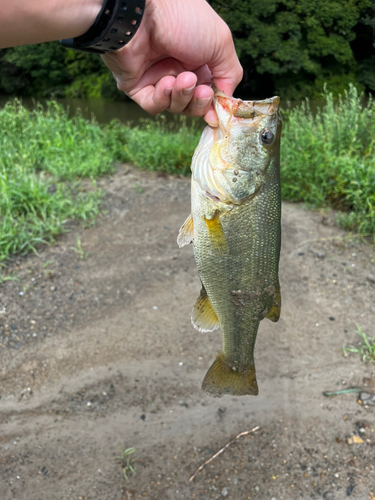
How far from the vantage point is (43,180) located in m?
5.42

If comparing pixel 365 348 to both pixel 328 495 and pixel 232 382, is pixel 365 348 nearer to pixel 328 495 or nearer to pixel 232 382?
pixel 328 495

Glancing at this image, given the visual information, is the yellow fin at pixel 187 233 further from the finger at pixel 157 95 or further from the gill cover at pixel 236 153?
the finger at pixel 157 95

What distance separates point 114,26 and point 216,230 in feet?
3.00

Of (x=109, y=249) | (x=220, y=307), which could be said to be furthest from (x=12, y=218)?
(x=220, y=307)

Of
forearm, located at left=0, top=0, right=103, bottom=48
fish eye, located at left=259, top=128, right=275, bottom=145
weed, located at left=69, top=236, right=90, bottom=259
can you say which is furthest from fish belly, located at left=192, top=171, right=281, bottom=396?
weed, located at left=69, top=236, right=90, bottom=259

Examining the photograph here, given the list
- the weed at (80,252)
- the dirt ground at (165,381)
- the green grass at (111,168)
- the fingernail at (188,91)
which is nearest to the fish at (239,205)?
the fingernail at (188,91)

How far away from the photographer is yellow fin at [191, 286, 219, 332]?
1.83 m

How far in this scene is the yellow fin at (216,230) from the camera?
1615 millimetres

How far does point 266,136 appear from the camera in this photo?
5.16 ft

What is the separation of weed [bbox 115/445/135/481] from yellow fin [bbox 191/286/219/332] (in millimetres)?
1391

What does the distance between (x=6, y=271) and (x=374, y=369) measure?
348 cm

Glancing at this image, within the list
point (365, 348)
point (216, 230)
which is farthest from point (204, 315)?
point (365, 348)

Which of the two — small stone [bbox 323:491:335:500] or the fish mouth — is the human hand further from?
small stone [bbox 323:491:335:500]

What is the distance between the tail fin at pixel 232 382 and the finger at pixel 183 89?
3.89 ft
